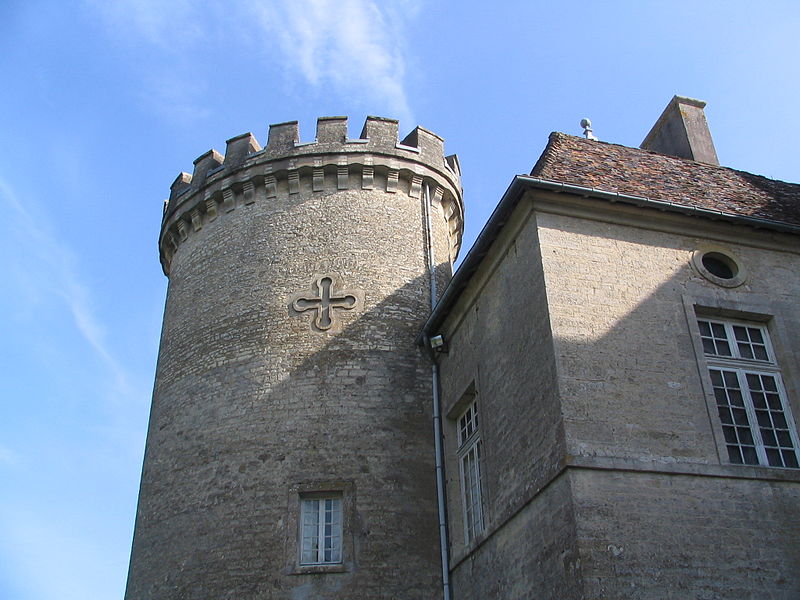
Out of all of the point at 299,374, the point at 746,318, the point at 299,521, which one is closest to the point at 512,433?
the point at 746,318

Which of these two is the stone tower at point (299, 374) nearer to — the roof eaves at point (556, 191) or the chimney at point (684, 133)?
the roof eaves at point (556, 191)

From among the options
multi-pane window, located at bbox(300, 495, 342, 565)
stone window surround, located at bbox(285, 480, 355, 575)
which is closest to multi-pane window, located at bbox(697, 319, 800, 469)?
stone window surround, located at bbox(285, 480, 355, 575)

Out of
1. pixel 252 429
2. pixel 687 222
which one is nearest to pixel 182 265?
pixel 252 429

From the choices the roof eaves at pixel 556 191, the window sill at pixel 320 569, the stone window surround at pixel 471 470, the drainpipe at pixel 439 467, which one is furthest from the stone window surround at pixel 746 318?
the window sill at pixel 320 569

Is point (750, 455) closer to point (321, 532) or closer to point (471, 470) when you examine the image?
point (471, 470)

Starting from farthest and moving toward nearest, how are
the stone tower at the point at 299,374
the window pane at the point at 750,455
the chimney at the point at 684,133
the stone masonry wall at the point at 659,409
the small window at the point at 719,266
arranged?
the chimney at the point at 684,133 → the stone tower at the point at 299,374 → the small window at the point at 719,266 → the window pane at the point at 750,455 → the stone masonry wall at the point at 659,409

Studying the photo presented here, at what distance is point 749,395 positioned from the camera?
956cm

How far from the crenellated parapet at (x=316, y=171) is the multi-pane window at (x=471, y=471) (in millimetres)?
4652

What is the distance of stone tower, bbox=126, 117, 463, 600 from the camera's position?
36.8ft

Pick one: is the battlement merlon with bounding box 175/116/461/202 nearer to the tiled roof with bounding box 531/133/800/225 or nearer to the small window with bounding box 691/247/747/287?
the tiled roof with bounding box 531/133/800/225

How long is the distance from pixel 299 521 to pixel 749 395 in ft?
19.0

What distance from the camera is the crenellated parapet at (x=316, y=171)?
1438cm

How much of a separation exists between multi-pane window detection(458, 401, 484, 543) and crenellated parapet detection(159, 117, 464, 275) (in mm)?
4652

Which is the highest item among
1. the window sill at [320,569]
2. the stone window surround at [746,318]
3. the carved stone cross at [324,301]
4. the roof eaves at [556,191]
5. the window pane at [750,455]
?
the carved stone cross at [324,301]
